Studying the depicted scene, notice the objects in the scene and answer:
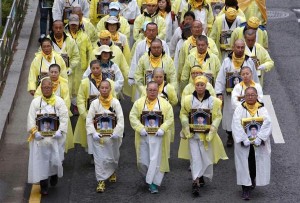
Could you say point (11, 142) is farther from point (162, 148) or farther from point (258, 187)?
point (258, 187)

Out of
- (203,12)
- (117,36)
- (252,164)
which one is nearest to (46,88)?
(252,164)

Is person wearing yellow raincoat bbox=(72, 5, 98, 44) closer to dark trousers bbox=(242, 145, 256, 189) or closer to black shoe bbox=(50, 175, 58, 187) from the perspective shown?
black shoe bbox=(50, 175, 58, 187)

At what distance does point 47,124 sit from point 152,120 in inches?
61.6

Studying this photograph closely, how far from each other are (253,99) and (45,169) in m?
3.26

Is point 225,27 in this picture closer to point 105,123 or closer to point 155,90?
point 155,90

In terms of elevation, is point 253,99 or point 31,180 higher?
point 253,99

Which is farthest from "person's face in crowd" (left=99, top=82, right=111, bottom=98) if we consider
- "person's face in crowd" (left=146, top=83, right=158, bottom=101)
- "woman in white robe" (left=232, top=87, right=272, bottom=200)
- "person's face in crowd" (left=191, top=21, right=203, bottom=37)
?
"person's face in crowd" (left=191, top=21, right=203, bottom=37)

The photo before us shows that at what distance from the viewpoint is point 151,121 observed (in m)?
17.5

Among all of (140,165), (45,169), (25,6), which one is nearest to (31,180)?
(45,169)

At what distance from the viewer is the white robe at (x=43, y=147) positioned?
17406 millimetres

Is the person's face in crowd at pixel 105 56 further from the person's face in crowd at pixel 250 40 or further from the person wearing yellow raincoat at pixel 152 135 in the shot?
the person's face in crowd at pixel 250 40

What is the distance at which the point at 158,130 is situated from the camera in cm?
1738

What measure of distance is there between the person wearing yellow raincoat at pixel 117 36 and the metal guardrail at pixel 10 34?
7.13ft

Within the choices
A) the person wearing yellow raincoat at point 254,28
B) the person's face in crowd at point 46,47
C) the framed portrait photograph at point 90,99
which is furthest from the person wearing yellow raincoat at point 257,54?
the person's face in crowd at point 46,47
